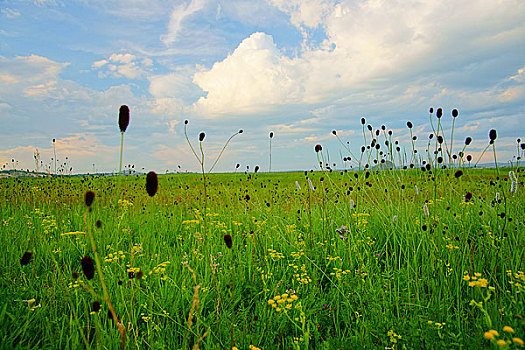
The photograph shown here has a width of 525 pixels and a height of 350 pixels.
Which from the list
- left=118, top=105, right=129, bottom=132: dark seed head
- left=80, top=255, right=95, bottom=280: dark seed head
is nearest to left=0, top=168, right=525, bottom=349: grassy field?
left=80, top=255, right=95, bottom=280: dark seed head

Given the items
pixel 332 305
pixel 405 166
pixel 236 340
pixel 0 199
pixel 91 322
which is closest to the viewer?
pixel 236 340

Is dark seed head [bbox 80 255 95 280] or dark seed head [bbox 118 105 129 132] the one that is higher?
dark seed head [bbox 118 105 129 132]

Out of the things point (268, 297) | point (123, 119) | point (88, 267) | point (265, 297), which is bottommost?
point (268, 297)

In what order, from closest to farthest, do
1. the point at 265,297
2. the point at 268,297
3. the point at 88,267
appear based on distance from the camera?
the point at 88,267
the point at 265,297
the point at 268,297

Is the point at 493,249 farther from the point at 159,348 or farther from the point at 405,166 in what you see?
the point at 159,348

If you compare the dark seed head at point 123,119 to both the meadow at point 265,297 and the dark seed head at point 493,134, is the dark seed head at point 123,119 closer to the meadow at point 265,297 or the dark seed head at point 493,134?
the meadow at point 265,297

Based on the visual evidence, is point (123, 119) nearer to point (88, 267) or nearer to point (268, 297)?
point (88, 267)

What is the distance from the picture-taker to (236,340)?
225 cm

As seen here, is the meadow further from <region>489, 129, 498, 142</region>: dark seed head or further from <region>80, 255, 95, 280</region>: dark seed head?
<region>489, 129, 498, 142</region>: dark seed head

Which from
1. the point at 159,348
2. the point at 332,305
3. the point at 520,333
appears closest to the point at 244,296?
the point at 332,305

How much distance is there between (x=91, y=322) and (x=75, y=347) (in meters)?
0.52

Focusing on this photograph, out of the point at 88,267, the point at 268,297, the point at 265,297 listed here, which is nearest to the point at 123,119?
the point at 88,267

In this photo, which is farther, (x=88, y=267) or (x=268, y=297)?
(x=268, y=297)

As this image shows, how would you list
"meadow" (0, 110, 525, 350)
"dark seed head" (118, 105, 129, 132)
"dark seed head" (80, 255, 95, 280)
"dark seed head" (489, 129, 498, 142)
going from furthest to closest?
"dark seed head" (489, 129, 498, 142)
"meadow" (0, 110, 525, 350)
"dark seed head" (118, 105, 129, 132)
"dark seed head" (80, 255, 95, 280)
